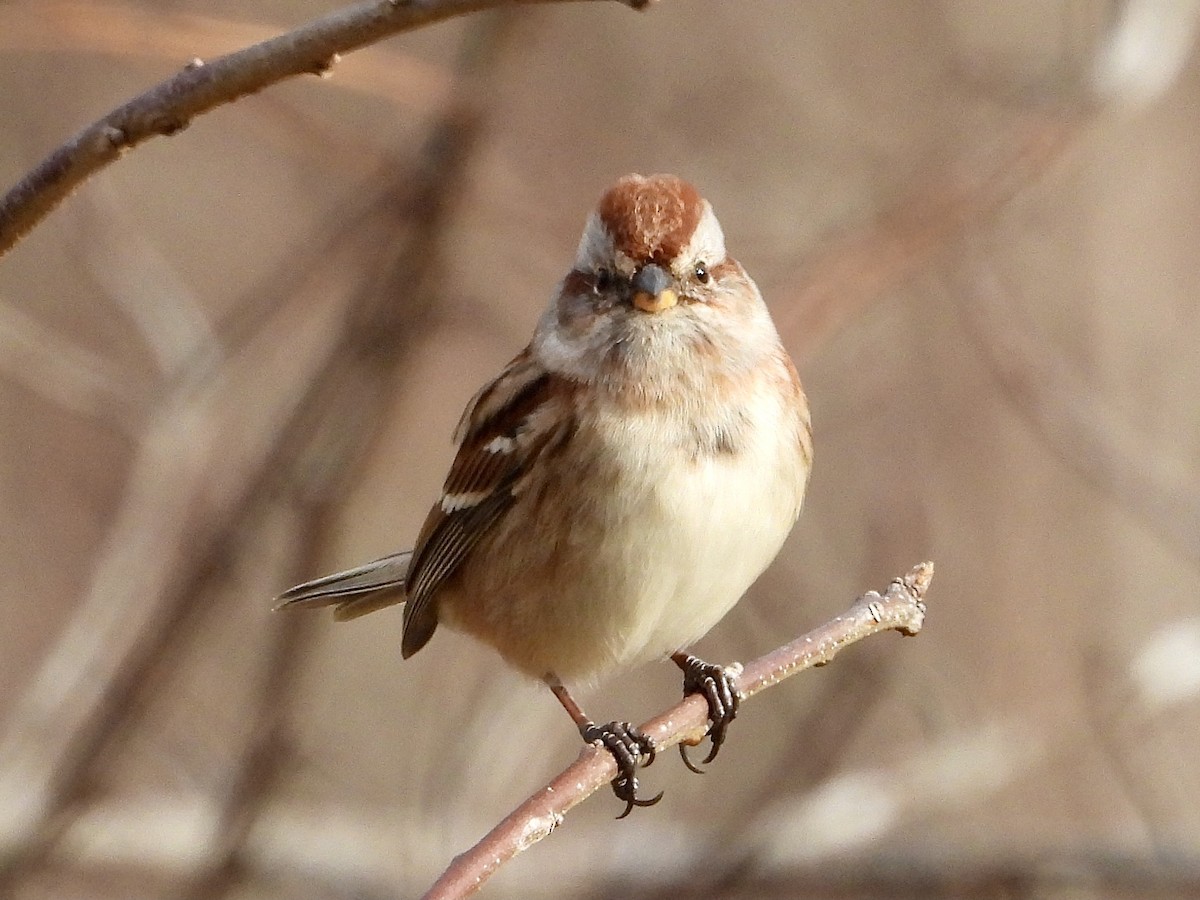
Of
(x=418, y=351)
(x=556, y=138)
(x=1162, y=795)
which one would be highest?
(x=556, y=138)

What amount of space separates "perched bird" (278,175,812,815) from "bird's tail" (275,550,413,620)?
414 mm

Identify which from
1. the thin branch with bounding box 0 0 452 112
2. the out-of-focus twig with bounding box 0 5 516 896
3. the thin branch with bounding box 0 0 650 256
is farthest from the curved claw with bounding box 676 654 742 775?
the thin branch with bounding box 0 0 650 256

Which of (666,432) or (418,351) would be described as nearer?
(666,432)

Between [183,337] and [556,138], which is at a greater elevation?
[556,138]

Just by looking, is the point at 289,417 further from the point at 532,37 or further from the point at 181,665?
the point at 532,37

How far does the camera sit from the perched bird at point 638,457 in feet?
8.70

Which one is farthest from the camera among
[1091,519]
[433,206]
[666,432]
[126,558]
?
[1091,519]

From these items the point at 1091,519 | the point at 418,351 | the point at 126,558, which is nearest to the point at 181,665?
the point at 126,558

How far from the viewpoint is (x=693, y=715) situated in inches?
99.9

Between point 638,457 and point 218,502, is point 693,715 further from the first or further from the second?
point 218,502

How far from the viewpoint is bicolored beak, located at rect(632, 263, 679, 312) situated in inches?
104

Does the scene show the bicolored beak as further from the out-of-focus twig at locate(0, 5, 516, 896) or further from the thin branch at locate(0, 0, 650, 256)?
the thin branch at locate(0, 0, 650, 256)

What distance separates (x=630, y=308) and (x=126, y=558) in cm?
146

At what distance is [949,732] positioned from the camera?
13.6ft
